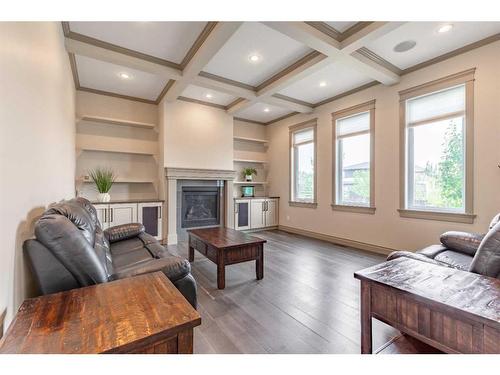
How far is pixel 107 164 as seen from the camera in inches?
181

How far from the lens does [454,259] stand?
6.79ft

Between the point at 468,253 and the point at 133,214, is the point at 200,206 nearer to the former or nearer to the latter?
the point at 133,214

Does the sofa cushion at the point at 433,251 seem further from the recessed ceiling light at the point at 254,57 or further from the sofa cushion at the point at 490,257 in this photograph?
the recessed ceiling light at the point at 254,57

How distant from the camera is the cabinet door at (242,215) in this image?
546 cm

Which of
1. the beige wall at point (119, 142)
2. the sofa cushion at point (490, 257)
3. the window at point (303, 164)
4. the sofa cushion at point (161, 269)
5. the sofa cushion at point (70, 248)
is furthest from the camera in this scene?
the window at point (303, 164)

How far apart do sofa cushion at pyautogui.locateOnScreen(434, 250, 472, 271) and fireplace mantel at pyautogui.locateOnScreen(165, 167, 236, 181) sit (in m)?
3.93

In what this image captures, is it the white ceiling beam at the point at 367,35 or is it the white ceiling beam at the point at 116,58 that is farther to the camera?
the white ceiling beam at the point at 116,58

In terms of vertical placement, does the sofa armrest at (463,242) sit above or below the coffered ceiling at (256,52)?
below

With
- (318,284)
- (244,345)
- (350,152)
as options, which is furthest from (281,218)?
(244,345)

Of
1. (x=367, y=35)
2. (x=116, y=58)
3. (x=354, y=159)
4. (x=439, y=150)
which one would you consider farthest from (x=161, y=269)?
(x=354, y=159)

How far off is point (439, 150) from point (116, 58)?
4.53 m

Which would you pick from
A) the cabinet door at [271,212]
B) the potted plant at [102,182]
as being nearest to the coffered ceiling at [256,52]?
the potted plant at [102,182]
